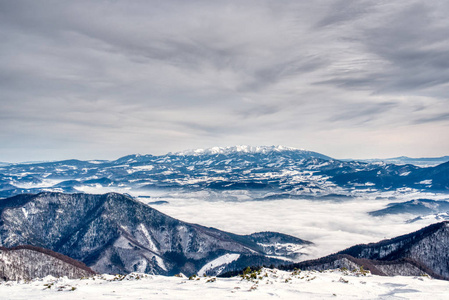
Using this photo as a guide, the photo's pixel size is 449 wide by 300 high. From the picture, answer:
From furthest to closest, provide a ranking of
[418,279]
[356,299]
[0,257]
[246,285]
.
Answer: [0,257], [418,279], [246,285], [356,299]

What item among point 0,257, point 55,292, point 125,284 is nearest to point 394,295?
point 125,284

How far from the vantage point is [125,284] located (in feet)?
281

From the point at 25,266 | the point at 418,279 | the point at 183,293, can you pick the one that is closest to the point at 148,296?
the point at 183,293

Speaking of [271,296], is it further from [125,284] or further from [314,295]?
[125,284]

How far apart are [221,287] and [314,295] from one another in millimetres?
21726

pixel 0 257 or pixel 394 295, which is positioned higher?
pixel 394 295

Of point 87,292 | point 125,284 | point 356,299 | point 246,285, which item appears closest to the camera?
point 356,299

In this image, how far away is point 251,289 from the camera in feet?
235

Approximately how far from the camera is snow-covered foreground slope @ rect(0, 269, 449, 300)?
2670 inches

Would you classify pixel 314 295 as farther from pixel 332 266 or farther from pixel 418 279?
pixel 332 266

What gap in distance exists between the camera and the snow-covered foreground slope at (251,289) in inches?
2670

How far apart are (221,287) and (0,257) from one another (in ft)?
559

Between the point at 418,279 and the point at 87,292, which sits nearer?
the point at 87,292

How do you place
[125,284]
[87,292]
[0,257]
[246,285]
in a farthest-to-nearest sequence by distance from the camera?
[0,257] → [125,284] → [246,285] → [87,292]
